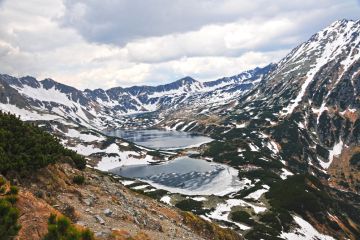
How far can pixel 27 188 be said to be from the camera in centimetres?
3200

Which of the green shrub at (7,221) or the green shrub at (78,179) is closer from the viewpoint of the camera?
the green shrub at (7,221)

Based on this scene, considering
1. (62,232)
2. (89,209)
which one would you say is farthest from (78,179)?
(62,232)

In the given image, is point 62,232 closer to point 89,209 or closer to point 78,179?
point 89,209

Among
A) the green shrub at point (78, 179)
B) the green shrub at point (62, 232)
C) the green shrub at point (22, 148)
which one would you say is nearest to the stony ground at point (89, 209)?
the green shrub at point (78, 179)

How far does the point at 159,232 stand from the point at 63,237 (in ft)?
57.0

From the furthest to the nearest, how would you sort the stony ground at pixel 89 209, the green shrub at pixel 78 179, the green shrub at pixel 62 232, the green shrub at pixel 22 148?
the green shrub at pixel 78 179 < the green shrub at pixel 22 148 < the stony ground at pixel 89 209 < the green shrub at pixel 62 232

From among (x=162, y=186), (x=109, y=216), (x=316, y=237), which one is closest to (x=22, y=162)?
(x=109, y=216)

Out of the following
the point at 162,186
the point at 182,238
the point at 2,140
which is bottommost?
the point at 162,186

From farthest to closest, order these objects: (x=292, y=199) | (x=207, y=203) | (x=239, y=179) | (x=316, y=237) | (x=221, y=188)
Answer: (x=239, y=179)
(x=221, y=188)
(x=292, y=199)
(x=207, y=203)
(x=316, y=237)

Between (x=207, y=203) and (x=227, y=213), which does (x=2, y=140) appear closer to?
(x=227, y=213)

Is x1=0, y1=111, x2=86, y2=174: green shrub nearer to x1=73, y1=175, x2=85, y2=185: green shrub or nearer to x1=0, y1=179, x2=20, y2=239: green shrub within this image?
x1=73, y1=175, x2=85, y2=185: green shrub

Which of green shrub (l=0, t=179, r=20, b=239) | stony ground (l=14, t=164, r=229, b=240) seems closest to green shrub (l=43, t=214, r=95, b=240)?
green shrub (l=0, t=179, r=20, b=239)

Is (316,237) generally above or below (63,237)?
below

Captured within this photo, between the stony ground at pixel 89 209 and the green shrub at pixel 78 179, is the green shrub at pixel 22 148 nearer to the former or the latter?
the stony ground at pixel 89 209
